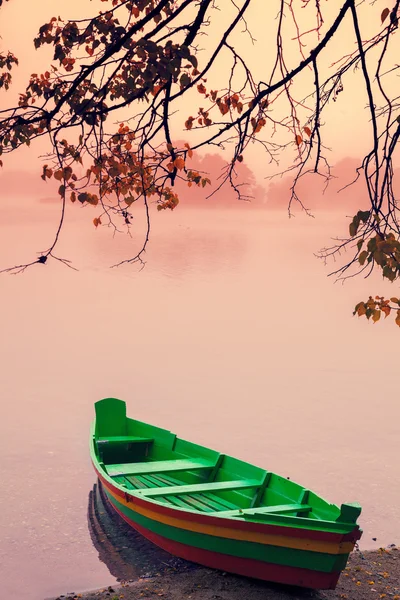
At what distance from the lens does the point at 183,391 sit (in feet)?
82.1

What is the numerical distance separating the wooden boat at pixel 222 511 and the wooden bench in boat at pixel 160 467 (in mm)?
15

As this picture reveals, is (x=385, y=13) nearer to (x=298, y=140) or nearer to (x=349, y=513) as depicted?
(x=298, y=140)

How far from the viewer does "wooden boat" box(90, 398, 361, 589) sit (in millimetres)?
8688

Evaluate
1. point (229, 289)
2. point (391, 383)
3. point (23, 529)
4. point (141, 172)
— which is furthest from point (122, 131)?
point (229, 289)

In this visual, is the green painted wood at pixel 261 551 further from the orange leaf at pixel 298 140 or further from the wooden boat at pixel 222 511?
the orange leaf at pixel 298 140

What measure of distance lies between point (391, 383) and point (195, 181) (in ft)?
65.3

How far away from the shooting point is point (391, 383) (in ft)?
88.1

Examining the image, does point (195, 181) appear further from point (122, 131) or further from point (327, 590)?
point (327, 590)

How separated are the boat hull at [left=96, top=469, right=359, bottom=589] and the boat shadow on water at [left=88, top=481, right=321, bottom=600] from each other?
0.18 meters

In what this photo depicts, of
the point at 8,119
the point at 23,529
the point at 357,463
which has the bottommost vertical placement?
the point at 23,529

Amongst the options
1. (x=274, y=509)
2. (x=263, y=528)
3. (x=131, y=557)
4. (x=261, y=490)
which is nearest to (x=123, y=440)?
(x=131, y=557)

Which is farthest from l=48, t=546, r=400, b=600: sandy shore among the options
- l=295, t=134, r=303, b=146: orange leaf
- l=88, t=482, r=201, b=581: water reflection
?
l=295, t=134, r=303, b=146: orange leaf

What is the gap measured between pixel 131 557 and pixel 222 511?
1.98 m

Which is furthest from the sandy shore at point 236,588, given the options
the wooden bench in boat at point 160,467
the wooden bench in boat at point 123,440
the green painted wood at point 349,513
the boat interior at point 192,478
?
the wooden bench in boat at point 123,440
